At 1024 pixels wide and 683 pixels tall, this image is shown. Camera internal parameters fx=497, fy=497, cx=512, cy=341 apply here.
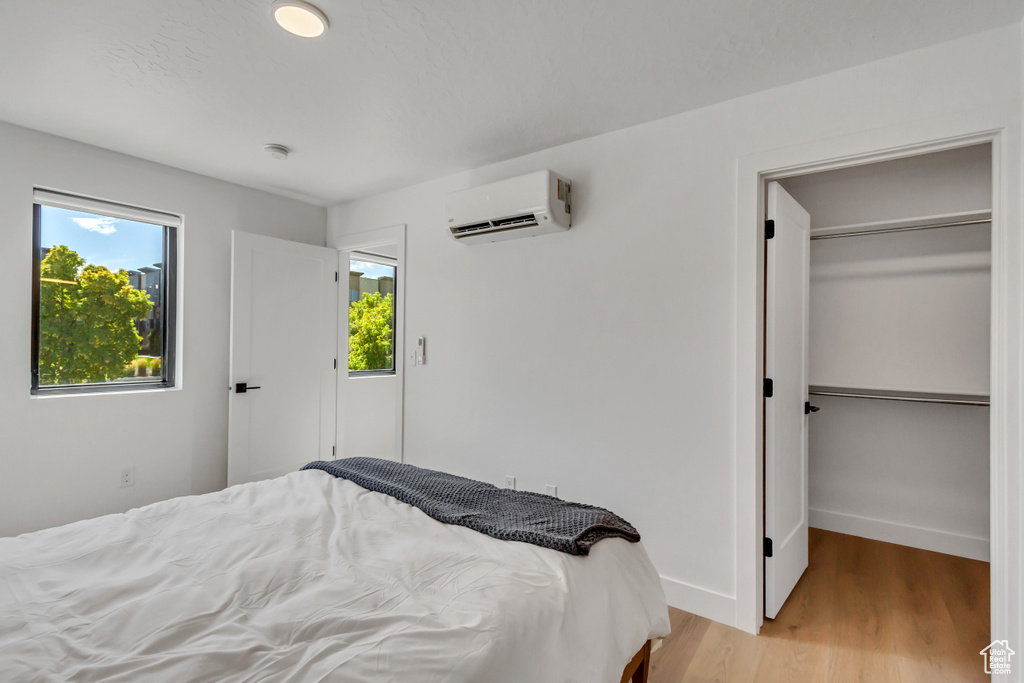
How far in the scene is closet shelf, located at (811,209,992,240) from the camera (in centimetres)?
273

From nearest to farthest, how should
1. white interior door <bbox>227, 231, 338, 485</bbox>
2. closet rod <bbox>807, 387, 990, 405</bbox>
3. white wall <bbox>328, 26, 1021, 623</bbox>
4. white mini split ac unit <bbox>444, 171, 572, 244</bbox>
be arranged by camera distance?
white wall <bbox>328, 26, 1021, 623</bbox> < white mini split ac unit <bbox>444, 171, 572, 244</bbox> < closet rod <bbox>807, 387, 990, 405</bbox> < white interior door <bbox>227, 231, 338, 485</bbox>

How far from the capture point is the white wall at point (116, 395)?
2.76 meters

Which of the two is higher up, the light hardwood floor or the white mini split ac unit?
the white mini split ac unit

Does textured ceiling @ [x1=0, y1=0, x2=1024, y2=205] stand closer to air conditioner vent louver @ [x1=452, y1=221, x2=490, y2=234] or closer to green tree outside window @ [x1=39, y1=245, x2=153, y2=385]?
air conditioner vent louver @ [x1=452, y1=221, x2=490, y2=234]

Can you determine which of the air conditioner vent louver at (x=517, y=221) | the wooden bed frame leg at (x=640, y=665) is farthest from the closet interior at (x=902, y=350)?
the wooden bed frame leg at (x=640, y=665)

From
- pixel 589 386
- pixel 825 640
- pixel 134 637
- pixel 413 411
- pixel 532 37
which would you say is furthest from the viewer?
pixel 413 411

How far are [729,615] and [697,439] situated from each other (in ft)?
2.71

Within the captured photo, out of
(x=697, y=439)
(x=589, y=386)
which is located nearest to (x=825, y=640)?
(x=697, y=439)

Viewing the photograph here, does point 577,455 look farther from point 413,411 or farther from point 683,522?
point 413,411

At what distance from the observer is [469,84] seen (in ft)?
7.41

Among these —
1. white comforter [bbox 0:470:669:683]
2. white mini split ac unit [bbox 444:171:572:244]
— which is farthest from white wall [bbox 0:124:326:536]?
white mini split ac unit [bbox 444:171:572:244]

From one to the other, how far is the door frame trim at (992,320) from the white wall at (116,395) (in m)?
3.46

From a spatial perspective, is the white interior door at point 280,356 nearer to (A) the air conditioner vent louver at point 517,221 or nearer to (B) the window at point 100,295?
(B) the window at point 100,295

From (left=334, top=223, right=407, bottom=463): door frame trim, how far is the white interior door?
0.25ft
